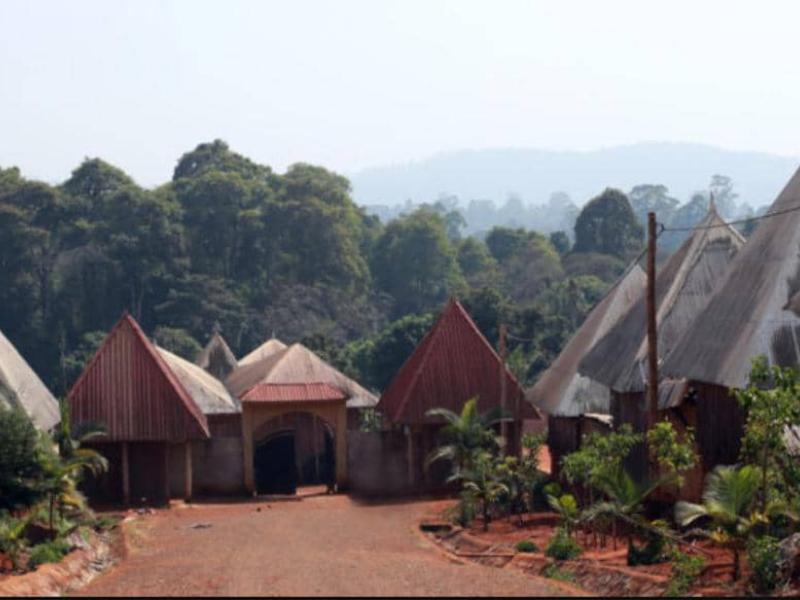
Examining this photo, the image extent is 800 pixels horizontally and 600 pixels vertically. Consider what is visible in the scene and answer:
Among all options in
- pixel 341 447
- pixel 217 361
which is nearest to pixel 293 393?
pixel 341 447

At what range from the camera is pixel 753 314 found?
66.7 feet

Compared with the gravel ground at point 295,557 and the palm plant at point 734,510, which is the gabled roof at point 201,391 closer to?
the gravel ground at point 295,557

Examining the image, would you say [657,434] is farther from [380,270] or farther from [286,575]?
[380,270]

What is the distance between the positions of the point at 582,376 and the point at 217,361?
1996 centimetres

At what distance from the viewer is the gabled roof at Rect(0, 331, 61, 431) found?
26859 millimetres

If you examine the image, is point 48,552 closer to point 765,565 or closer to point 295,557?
point 295,557

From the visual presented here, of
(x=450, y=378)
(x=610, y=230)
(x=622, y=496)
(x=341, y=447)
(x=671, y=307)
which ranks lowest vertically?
(x=341, y=447)

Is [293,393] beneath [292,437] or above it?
above

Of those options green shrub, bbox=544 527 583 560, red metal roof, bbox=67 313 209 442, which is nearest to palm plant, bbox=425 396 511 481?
red metal roof, bbox=67 313 209 442

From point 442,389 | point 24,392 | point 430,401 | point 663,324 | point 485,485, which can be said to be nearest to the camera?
point 663,324

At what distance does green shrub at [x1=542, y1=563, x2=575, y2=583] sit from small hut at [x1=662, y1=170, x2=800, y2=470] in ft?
11.4

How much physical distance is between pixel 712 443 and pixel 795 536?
599cm

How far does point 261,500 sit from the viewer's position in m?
34.0

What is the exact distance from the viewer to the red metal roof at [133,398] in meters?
31.3
